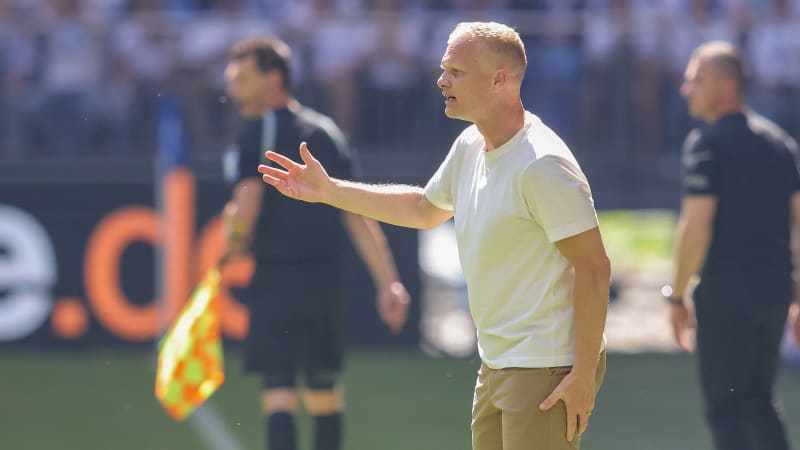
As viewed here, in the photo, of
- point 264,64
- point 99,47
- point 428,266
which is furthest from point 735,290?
point 99,47

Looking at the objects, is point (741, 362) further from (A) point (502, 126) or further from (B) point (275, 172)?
(B) point (275, 172)

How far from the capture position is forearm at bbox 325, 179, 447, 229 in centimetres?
423

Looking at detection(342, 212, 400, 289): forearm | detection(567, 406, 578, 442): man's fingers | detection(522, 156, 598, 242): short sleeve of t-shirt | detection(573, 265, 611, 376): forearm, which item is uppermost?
detection(522, 156, 598, 242): short sleeve of t-shirt

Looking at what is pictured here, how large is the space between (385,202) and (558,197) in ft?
2.42

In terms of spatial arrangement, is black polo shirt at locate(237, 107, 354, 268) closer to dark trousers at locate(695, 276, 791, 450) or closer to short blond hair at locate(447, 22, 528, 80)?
dark trousers at locate(695, 276, 791, 450)

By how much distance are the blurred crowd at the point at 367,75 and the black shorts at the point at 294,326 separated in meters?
5.44

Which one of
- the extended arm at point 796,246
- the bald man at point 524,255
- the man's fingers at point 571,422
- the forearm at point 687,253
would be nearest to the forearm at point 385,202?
the bald man at point 524,255

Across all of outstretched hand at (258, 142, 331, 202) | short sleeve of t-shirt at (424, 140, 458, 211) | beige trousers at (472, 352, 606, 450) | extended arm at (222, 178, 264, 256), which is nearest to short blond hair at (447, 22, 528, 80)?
short sleeve of t-shirt at (424, 140, 458, 211)

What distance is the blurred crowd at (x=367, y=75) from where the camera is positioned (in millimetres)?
11750

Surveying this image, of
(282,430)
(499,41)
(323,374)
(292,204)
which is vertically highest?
(499,41)

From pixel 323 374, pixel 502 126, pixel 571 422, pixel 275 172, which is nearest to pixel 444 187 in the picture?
pixel 502 126

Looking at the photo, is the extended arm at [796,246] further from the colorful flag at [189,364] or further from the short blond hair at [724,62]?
the colorful flag at [189,364]

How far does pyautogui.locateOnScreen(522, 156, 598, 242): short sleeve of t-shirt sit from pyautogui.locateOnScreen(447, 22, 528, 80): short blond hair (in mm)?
330

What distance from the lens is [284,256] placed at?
633 cm
